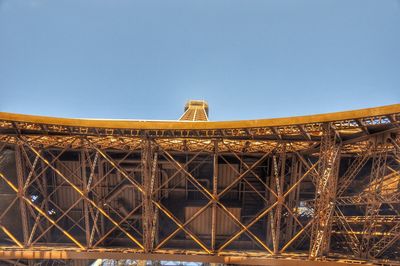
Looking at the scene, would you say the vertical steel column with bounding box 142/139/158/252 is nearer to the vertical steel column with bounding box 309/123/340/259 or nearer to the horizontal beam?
the horizontal beam

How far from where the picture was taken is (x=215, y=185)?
13.9 m

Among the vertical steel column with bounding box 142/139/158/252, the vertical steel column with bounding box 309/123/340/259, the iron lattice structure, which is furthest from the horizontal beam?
the vertical steel column with bounding box 309/123/340/259

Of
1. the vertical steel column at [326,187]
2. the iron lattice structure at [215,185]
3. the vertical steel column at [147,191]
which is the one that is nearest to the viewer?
the vertical steel column at [326,187]

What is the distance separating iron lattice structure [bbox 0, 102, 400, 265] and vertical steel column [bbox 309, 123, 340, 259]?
0.04 meters

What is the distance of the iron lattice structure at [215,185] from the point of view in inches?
483

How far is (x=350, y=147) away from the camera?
14.0 m

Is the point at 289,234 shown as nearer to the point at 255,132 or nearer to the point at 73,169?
the point at 255,132

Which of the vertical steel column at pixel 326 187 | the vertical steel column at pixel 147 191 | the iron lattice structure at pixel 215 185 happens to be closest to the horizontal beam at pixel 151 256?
the iron lattice structure at pixel 215 185

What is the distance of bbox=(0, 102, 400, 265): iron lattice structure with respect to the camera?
40.3 ft

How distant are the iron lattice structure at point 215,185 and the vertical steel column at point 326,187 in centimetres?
4

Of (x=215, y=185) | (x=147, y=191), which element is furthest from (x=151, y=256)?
(x=215, y=185)

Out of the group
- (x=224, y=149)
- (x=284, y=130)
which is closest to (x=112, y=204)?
(x=224, y=149)

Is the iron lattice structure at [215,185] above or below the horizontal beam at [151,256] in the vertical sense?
above

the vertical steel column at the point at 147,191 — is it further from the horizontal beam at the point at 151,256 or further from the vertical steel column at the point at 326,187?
the vertical steel column at the point at 326,187
